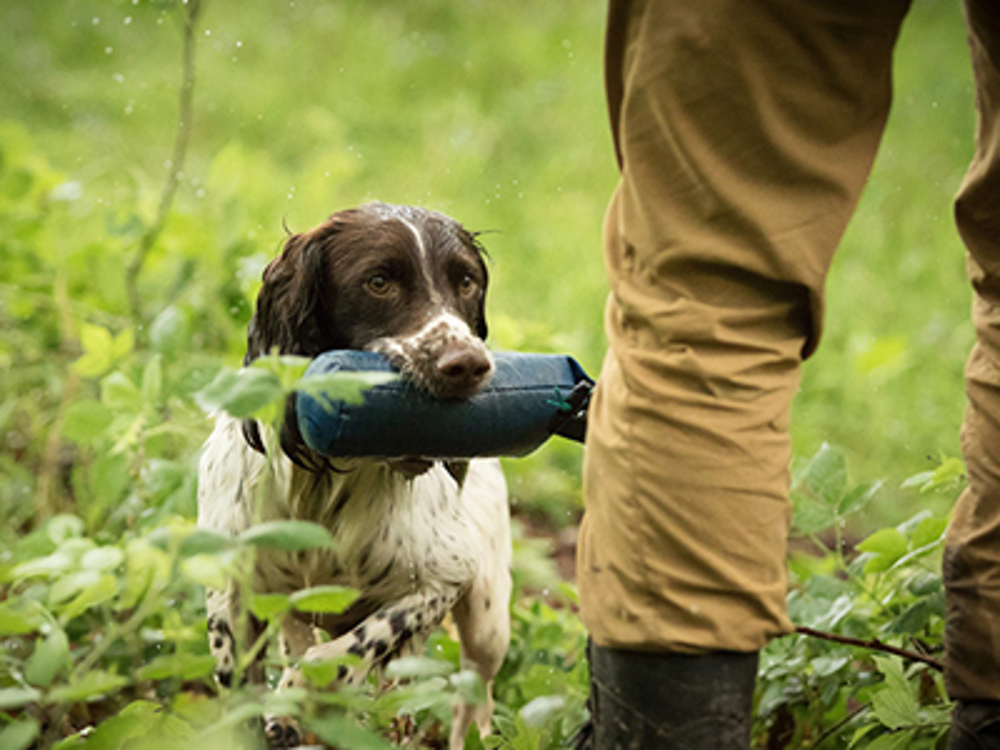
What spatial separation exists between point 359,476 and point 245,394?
106cm

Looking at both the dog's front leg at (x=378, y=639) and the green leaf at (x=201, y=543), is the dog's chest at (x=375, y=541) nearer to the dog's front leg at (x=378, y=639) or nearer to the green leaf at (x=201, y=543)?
the dog's front leg at (x=378, y=639)

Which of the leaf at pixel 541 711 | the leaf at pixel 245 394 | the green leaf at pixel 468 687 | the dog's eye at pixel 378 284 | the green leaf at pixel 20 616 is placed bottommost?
the leaf at pixel 541 711

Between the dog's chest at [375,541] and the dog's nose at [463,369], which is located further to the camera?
the dog's chest at [375,541]

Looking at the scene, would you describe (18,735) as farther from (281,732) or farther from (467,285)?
(467,285)

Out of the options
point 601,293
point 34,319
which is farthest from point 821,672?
point 601,293

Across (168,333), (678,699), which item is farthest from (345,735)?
(168,333)

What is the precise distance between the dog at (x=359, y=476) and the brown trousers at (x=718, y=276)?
2.48 feet

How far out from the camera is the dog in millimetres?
2451

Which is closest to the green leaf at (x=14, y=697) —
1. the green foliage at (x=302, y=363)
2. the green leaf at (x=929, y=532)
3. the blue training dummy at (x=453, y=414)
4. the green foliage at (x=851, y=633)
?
the green foliage at (x=302, y=363)

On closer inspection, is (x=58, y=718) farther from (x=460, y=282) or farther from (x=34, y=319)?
(x=34, y=319)

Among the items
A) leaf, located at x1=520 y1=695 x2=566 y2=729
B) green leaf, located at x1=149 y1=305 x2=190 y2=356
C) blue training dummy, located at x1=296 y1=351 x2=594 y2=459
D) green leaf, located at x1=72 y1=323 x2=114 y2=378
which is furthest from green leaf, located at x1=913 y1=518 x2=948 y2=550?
green leaf, located at x1=72 y1=323 x2=114 y2=378

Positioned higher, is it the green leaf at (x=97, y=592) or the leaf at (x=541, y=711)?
the green leaf at (x=97, y=592)

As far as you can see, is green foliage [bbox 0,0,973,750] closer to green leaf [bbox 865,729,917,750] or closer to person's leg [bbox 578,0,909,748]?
green leaf [bbox 865,729,917,750]

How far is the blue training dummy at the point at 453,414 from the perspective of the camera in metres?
2.03
